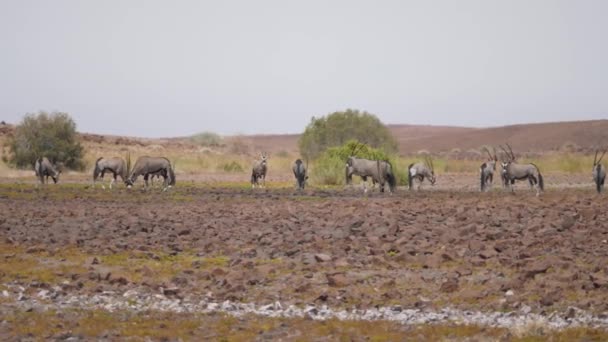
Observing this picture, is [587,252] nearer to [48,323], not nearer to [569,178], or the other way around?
[48,323]

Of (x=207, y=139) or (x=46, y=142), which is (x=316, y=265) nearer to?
(x=46, y=142)

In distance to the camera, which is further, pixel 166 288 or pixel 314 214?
pixel 314 214

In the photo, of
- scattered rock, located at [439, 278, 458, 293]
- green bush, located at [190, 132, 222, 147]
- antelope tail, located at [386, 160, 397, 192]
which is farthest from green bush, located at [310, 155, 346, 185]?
green bush, located at [190, 132, 222, 147]

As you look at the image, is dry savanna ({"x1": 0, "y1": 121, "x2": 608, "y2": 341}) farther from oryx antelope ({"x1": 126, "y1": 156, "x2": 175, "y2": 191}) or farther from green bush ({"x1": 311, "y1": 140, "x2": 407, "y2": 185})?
green bush ({"x1": 311, "y1": 140, "x2": 407, "y2": 185})

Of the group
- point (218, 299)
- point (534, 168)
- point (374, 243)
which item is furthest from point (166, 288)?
point (534, 168)

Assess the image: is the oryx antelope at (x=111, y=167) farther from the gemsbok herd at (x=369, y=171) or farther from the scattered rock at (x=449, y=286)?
the scattered rock at (x=449, y=286)

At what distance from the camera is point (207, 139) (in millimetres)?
117375

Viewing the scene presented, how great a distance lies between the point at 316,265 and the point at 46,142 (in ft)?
154

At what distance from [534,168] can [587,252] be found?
20.0 m

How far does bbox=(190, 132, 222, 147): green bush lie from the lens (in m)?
115

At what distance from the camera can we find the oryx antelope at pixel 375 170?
117 ft

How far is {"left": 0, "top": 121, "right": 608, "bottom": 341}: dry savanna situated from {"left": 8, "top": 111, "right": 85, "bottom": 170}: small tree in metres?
32.2

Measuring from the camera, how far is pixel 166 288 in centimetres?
1354

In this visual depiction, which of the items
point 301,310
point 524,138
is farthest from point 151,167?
point 524,138
